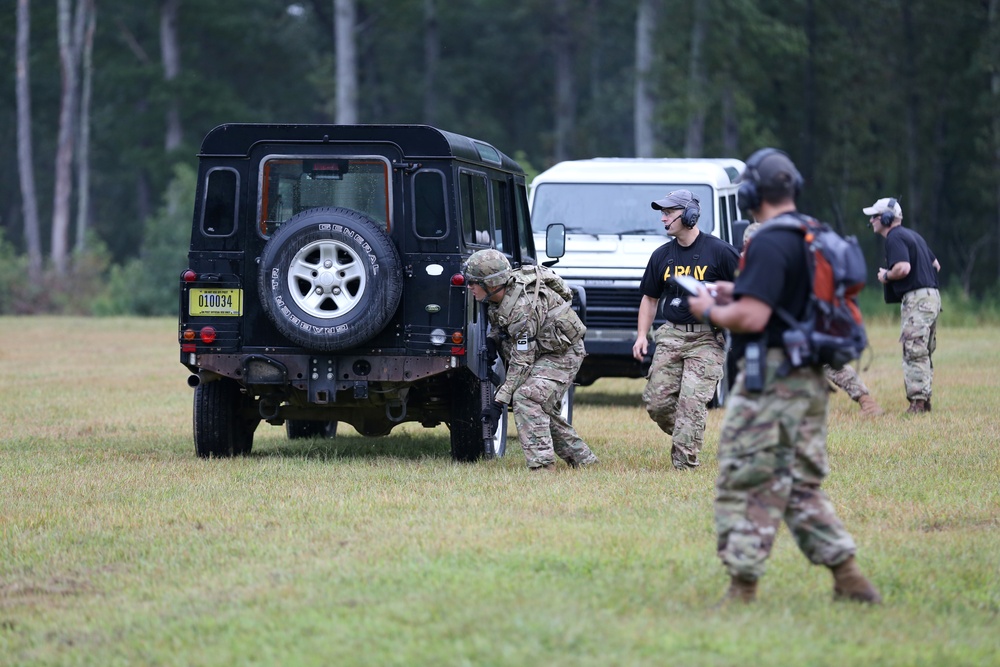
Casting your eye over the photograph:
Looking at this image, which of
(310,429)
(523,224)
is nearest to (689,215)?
(523,224)

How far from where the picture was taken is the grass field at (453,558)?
546 cm

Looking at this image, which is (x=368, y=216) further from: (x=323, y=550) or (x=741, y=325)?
(x=741, y=325)

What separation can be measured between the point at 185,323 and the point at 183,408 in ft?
16.8

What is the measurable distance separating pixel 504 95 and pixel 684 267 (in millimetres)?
49810

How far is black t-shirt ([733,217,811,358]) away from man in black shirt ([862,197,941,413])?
7587 mm

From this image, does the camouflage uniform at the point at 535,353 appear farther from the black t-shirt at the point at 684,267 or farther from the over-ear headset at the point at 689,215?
the over-ear headset at the point at 689,215

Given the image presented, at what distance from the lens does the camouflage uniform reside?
966cm

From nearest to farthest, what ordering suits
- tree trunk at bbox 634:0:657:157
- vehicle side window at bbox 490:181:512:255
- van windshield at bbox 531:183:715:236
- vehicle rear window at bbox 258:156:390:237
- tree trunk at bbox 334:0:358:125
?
vehicle rear window at bbox 258:156:390:237
vehicle side window at bbox 490:181:512:255
van windshield at bbox 531:183:715:236
tree trunk at bbox 334:0:358:125
tree trunk at bbox 634:0:657:157

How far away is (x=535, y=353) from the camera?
32.1 feet

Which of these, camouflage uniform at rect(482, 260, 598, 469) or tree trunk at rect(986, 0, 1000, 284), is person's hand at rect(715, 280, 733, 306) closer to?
camouflage uniform at rect(482, 260, 598, 469)

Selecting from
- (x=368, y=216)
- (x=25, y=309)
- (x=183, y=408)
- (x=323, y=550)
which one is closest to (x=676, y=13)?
(x=25, y=309)

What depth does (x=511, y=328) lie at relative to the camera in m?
9.69

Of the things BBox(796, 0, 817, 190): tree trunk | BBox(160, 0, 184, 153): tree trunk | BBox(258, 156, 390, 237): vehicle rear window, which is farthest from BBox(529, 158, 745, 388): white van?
BBox(160, 0, 184, 153): tree trunk

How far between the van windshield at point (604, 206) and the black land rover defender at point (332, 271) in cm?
475
